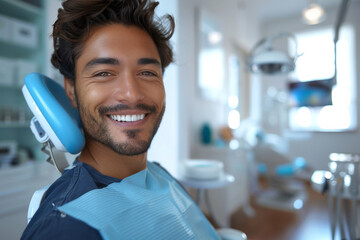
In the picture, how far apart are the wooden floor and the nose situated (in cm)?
180

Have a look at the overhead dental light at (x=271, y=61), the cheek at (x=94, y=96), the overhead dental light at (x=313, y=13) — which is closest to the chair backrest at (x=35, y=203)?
the cheek at (x=94, y=96)

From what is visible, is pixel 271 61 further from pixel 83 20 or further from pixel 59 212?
pixel 59 212

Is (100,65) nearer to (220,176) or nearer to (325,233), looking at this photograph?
(220,176)

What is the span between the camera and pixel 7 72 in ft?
4.55

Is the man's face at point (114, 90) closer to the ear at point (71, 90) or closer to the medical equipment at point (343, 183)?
the ear at point (71, 90)

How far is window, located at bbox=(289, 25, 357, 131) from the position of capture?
129 inches

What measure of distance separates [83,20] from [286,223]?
2.39 meters

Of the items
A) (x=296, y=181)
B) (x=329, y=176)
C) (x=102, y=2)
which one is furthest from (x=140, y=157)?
(x=296, y=181)

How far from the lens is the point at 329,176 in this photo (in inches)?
46.6

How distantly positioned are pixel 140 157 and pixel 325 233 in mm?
2068

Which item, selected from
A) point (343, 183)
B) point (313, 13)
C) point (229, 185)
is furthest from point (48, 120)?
point (313, 13)

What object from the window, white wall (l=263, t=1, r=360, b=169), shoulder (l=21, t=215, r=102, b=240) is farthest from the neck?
the window

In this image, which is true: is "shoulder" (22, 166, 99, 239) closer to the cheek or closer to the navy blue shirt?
the navy blue shirt

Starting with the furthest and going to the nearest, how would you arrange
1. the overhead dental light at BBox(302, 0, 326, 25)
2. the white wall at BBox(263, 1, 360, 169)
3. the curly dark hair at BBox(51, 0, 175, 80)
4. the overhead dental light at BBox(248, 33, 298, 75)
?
the white wall at BBox(263, 1, 360, 169)
the overhead dental light at BBox(302, 0, 326, 25)
the overhead dental light at BBox(248, 33, 298, 75)
the curly dark hair at BBox(51, 0, 175, 80)
